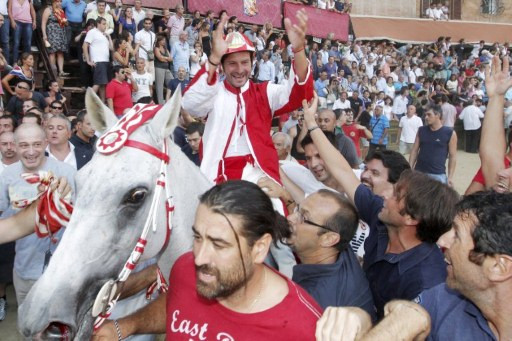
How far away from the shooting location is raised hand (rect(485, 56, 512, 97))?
3986 millimetres

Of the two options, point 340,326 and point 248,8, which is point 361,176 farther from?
point 248,8

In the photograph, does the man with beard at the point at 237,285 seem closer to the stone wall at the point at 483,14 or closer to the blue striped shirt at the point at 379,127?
the blue striped shirt at the point at 379,127

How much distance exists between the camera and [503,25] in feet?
127

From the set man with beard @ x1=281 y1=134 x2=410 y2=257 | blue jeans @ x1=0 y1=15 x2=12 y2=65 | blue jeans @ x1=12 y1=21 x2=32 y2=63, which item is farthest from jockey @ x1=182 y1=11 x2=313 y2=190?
blue jeans @ x1=12 y1=21 x2=32 y2=63

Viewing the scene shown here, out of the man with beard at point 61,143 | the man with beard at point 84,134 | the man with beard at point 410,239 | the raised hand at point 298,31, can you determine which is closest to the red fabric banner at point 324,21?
the man with beard at point 84,134

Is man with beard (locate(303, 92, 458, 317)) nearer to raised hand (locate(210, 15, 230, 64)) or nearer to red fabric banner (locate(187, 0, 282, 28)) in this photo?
raised hand (locate(210, 15, 230, 64))

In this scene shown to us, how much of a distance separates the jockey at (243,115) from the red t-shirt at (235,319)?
1619 mm

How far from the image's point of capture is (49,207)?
299 centimetres

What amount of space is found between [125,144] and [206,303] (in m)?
0.85

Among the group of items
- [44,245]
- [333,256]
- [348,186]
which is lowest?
[44,245]

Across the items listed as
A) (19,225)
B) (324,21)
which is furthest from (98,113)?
(324,21)

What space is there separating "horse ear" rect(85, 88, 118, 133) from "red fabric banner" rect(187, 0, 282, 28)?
55.1 ft

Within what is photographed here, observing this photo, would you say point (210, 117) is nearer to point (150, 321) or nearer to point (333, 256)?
point (333, 256)

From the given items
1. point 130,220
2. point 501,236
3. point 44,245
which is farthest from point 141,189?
point 44,245
